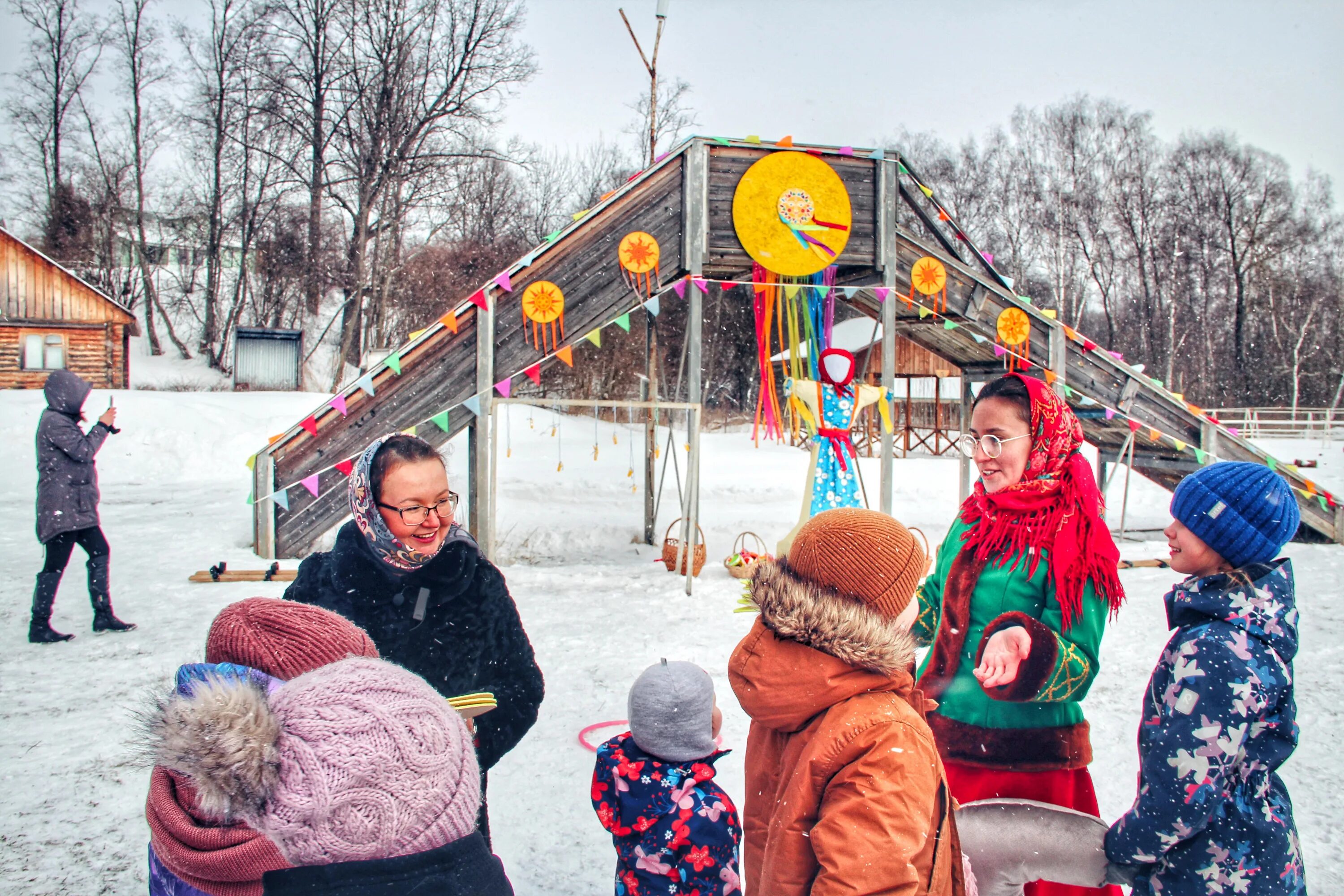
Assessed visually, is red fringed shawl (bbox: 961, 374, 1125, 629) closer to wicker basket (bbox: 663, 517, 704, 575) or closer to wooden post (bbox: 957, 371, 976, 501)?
wicker basket (bbox: 663, 517, 704, 575)

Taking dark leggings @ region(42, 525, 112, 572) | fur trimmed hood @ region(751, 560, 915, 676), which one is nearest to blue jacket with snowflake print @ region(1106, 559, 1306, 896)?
fur trimmed hood @ region(751, 560, 915, 676)

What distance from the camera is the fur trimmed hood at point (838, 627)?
4.87 ft

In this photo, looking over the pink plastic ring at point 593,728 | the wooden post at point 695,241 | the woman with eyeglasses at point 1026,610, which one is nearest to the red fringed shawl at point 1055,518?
the woman with eyeglasses at point 1026,610

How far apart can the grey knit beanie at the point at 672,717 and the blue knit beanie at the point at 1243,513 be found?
1.24 metres

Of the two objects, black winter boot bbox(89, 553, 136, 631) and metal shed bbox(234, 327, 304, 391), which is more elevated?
metal shed bbox(234, 327, 304, 391)

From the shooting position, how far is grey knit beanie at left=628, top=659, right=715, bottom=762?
212 cm

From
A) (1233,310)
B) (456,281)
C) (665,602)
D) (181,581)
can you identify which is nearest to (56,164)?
(456,281)

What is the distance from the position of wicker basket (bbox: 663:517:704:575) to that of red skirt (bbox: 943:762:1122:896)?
5.53 metres

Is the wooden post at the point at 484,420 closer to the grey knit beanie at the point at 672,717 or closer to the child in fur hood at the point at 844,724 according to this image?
the grey knit beanie at the point at 672,717

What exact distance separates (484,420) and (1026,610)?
6080 millimetres

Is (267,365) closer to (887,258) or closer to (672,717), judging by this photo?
(887,258)

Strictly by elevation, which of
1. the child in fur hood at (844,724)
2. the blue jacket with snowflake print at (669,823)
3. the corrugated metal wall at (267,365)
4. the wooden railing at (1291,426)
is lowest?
the blue jacket with snowflake print at (669,823)

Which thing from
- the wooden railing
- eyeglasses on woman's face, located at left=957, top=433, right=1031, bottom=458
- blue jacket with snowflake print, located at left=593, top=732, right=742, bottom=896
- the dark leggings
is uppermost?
the wooden railing

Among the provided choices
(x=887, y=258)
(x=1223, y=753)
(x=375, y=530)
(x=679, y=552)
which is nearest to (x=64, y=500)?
(x=375, y=530)
